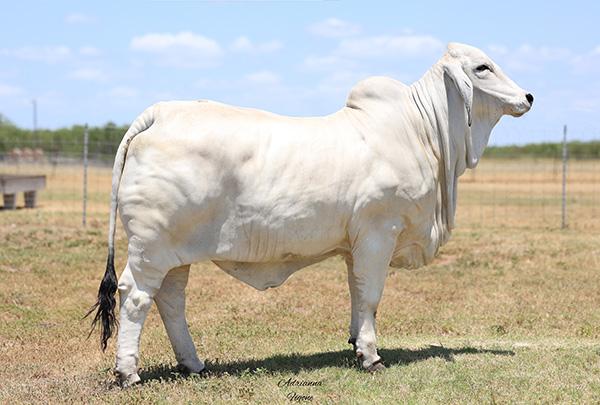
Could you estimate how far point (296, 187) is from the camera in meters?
6.78

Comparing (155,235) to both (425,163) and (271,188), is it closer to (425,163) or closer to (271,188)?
(271,188)

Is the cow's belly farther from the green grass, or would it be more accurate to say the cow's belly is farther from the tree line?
the tree line

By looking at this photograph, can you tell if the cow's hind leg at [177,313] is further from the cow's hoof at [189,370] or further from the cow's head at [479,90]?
the cow's head at [479,90]

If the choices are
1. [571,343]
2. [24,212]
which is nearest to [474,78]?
[571,343]

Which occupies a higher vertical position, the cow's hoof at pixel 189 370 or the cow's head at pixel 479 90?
the cow's head at pixel 479 90

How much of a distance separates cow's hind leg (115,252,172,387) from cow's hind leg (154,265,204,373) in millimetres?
474

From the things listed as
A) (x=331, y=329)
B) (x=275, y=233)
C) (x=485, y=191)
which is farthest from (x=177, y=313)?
(x=485, y=191)

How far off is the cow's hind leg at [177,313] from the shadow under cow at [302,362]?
4.7 inches

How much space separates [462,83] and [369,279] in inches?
71.1

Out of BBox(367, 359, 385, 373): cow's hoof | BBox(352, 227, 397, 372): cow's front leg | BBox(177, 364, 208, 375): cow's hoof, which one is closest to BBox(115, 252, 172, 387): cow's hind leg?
BBox(177, 364, 208, 375): cow's hoof

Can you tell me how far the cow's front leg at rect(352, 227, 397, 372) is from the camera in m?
7.07

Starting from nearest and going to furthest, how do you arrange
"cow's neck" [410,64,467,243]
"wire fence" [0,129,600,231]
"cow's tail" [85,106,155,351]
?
1. "cow's tail" [85,106,155,351]
2. "cow's neck" [410,64,467,243]
3. "wire fence" [0,129,600,231]

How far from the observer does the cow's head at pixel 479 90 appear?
24.7 ft

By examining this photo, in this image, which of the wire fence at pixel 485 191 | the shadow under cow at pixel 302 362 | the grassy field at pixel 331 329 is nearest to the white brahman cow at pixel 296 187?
the shadow under cow at pixel 302 362
